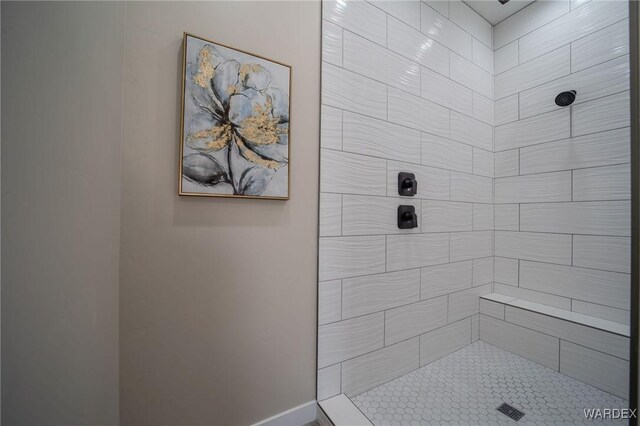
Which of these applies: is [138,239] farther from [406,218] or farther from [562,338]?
[562,338]

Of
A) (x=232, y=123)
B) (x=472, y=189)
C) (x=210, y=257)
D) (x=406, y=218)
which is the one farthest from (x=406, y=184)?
(x=210, y=257)

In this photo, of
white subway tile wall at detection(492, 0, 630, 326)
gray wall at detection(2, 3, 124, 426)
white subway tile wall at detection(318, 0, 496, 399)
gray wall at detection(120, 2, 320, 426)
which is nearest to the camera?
gray wall at detection(2, 3, 124, 426)

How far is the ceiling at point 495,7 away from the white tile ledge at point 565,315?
1908 millimetres

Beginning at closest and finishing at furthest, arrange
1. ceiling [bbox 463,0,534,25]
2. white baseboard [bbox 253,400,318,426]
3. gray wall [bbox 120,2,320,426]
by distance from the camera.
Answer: gray wall [bbox 120,2,320,426] → white baseboard [bbox 253,400,318,426] → ceiling [bbox 463,0,534,25]

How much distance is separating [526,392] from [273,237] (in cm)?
141

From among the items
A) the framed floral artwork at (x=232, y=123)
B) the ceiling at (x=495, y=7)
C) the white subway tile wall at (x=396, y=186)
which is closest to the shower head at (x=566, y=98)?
the white subway tile wall at (x=396, y=186)

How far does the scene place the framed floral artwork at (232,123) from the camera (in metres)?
0.82

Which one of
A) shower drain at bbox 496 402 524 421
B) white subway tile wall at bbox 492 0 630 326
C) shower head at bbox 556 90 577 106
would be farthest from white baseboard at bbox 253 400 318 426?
shower head at bbox 556 90 577 106

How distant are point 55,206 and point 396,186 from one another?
1.21 meters

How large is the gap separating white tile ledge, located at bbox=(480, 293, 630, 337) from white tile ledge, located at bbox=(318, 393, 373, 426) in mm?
1151

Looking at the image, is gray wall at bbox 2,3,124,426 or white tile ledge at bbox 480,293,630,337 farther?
white tile ledge at bbox 480,293,630,337

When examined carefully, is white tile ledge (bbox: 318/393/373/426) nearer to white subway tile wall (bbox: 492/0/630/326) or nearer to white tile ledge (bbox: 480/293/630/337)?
white tile ledge (bbox: 480/293/630/337)

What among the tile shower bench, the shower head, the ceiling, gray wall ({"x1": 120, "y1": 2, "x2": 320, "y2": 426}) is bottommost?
the tile shower bench

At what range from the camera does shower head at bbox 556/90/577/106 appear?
4.60 feet
